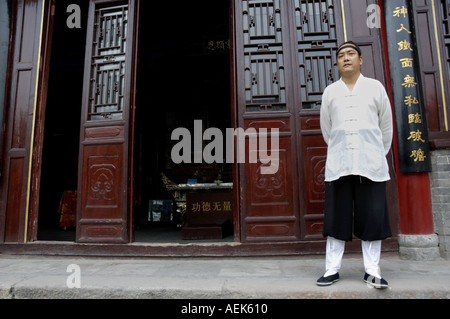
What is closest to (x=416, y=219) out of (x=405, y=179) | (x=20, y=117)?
(x=405, y=179)

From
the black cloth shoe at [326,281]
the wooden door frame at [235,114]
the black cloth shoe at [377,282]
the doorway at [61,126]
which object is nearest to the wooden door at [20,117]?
the wooden door frame at [235,114]

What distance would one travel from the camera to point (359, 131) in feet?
7.88

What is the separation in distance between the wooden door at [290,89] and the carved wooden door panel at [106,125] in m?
1.51

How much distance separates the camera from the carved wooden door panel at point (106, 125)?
12.6ft

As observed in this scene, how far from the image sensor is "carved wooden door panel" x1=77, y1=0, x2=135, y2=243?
3.83 metres

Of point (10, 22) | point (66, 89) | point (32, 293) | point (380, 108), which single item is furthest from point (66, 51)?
point (380, 108)

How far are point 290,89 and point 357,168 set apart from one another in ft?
5.59

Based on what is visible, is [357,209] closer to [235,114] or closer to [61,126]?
[235,114]

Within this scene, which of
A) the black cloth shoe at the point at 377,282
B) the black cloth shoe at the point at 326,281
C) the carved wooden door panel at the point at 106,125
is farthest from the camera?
the carved wooden door panel at the point at 106,125

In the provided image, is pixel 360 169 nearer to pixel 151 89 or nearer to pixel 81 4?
pixel 81 4

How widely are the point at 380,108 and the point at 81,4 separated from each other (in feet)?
19.6

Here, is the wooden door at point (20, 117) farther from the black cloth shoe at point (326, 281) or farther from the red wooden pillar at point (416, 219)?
the red wooden pillar at point (416, 219)

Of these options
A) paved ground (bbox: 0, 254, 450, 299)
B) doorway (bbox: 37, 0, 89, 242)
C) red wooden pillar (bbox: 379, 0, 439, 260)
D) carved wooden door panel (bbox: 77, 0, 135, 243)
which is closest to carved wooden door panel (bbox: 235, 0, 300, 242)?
paved ground (bbox: 0, 254, 450, 299)

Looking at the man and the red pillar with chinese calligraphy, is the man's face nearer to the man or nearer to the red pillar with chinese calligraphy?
the man
